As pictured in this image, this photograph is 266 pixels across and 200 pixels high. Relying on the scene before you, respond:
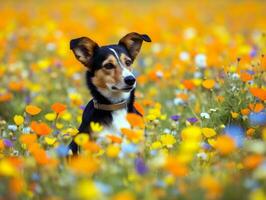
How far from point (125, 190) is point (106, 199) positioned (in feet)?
1.31

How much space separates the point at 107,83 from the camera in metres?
5.36

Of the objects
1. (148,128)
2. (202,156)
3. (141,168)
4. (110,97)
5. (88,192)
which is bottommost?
(88,192)

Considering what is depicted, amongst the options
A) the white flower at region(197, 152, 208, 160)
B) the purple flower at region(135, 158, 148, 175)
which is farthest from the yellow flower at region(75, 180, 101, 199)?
the white flower at region(197, 152, 208, 160)

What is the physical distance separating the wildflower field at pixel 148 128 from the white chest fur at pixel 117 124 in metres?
0.08

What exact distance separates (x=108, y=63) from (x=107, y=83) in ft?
0.61

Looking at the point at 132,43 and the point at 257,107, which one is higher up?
the point at 132,43

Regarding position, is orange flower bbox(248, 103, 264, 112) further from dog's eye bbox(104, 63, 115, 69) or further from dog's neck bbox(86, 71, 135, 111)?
dog's eye bbox(104, 63, 115, 69)

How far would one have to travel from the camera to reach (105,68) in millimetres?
5414

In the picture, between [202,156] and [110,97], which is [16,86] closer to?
[110,97]

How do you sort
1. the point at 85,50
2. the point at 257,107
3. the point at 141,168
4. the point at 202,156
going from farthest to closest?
the point at 85,50 < the point at 257,107 < the point at 202,156 < the point at 141,168

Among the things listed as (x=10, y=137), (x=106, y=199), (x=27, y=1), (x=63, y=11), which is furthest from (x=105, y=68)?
(x=27, y=1)

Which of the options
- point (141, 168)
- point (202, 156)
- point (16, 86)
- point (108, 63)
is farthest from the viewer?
point (16, 86)

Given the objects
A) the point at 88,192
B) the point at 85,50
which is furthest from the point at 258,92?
the point at 88,192

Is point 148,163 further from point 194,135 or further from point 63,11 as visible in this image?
point 63,11
